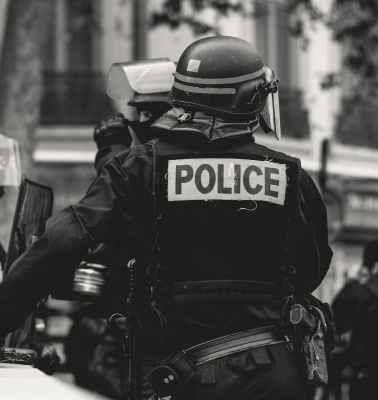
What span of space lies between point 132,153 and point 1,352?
97 cm

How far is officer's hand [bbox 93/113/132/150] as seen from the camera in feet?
15.5

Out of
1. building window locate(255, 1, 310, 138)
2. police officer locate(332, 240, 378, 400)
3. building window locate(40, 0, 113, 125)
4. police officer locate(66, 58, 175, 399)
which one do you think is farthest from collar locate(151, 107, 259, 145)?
building window locate(255, 1, 310, 138)

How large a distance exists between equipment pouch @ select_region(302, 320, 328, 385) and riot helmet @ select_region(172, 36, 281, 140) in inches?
30.3

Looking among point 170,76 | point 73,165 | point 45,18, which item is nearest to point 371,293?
point 170,76

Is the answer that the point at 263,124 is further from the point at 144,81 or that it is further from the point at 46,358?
the point at 46,358

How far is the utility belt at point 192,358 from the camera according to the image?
127 inches

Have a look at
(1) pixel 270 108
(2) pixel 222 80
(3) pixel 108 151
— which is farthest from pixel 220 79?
(3) pixel 108 151

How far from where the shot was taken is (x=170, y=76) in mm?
4816

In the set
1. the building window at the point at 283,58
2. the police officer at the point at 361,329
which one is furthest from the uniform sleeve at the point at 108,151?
the building window at the point at 283,58

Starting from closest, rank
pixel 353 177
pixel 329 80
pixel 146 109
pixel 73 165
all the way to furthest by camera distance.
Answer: pixel 146 109 → pixel 329 80 → pixel 73 165 → pixel 353 177

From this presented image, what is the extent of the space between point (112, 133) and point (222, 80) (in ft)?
4.63

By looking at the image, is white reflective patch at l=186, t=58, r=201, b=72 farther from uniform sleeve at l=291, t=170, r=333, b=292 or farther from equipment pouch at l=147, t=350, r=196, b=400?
equipment pouch at l=147, t=350, r=196, b=400

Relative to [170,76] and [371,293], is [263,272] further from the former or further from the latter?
[371,293]

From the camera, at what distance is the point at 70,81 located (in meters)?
18.1
